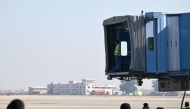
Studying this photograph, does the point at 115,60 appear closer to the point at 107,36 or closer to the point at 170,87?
the point at 107,36

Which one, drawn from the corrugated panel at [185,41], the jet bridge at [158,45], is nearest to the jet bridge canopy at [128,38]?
the jet bridge at [158,45]

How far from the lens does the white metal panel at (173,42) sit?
16.1 m

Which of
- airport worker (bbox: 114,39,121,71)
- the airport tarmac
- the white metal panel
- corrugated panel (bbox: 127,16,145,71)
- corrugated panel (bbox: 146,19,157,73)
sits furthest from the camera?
the airport tarmac

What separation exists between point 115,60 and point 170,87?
6.98 feet

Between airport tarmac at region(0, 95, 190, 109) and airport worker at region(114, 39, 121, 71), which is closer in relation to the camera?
airport worker at region(114, 39, 121, 71)

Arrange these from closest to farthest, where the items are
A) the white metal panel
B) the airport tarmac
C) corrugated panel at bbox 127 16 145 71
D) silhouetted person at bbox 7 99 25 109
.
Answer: silhouetted person at bbox 7 99 25 109 → corrugated panel at bbox 127 16 145 71 → the white metal panel → the airport tarmac

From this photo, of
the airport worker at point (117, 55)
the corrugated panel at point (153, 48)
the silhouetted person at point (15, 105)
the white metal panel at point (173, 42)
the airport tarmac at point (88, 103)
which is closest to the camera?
the silhouetted person at point (15, 105)

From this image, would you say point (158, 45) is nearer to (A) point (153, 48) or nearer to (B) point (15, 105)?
(A) point (153, 48)

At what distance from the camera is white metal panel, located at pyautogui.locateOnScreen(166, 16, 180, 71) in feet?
52.9

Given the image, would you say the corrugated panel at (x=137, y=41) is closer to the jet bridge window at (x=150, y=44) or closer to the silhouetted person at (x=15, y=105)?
the jet bridge window at (x=150, y=44)

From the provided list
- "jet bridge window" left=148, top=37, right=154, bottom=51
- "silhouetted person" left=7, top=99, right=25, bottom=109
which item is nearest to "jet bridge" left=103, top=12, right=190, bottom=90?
"jet bridge window" left=148, top=37, right=154, bottom=51

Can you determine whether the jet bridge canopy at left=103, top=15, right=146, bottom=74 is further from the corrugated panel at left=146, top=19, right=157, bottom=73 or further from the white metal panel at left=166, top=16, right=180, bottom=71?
the white metal panel at left=166, top=16, right=180, bottom=71

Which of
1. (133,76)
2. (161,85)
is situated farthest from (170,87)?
(133,76)

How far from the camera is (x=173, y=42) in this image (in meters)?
16.2
